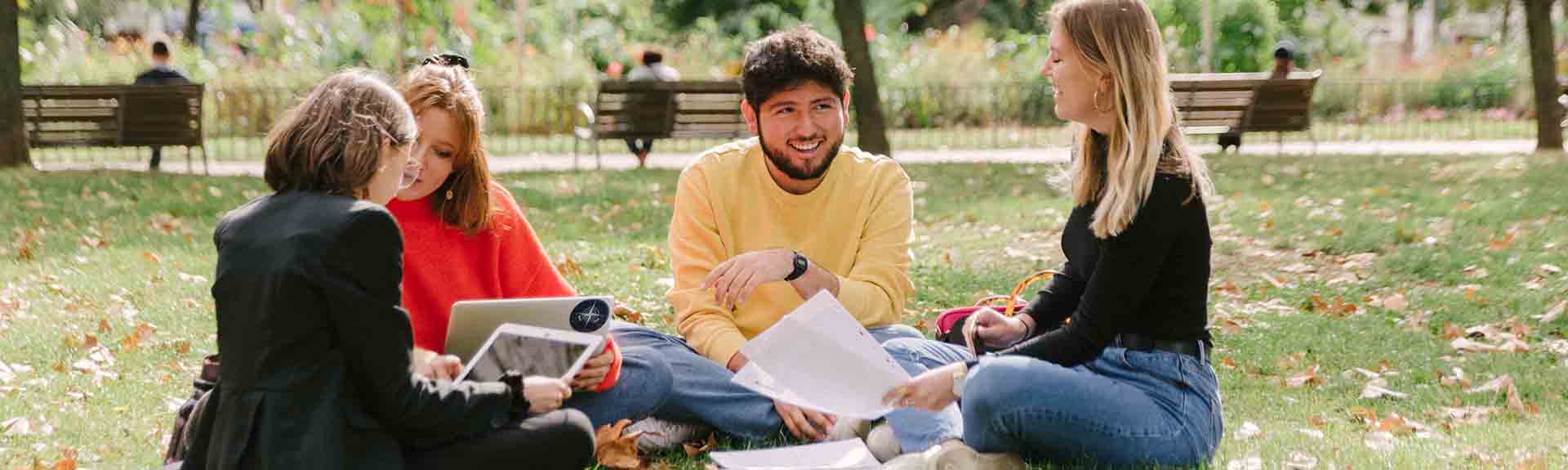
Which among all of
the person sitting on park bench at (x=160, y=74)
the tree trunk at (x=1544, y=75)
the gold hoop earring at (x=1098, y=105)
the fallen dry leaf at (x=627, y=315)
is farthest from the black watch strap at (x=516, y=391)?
the tree trunk at (x=1544, y=75)

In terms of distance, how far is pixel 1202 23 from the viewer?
79.9 feet

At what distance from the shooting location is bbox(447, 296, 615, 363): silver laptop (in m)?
3.60

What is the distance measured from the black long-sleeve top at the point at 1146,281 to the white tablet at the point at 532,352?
103 centimetres

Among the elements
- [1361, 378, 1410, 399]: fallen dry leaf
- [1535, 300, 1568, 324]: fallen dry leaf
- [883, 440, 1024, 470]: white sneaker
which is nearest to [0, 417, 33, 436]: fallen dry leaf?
[883, 440, 1024, 470]: white sneaker

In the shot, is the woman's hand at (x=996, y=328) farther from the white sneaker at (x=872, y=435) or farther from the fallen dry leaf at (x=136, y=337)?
the fallen dry leaf at (x=136, y=337)

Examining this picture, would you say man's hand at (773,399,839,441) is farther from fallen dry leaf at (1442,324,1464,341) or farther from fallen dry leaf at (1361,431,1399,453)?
fallen dry leaf at (1442,324,1464,341)

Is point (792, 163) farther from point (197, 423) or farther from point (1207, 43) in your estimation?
point (1207, 43)

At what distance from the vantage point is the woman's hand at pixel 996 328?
4.07m

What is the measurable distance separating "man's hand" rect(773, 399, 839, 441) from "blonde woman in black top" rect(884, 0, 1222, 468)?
16.8 inches

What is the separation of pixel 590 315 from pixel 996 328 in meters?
1.09

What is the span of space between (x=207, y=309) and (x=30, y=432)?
2.45 meters

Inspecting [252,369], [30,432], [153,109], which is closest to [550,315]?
[252,369]

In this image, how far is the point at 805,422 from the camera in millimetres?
4270

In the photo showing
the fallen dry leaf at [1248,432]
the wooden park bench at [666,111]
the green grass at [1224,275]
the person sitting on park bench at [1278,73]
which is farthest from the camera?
the person sitting on park bench at [1278,73]
